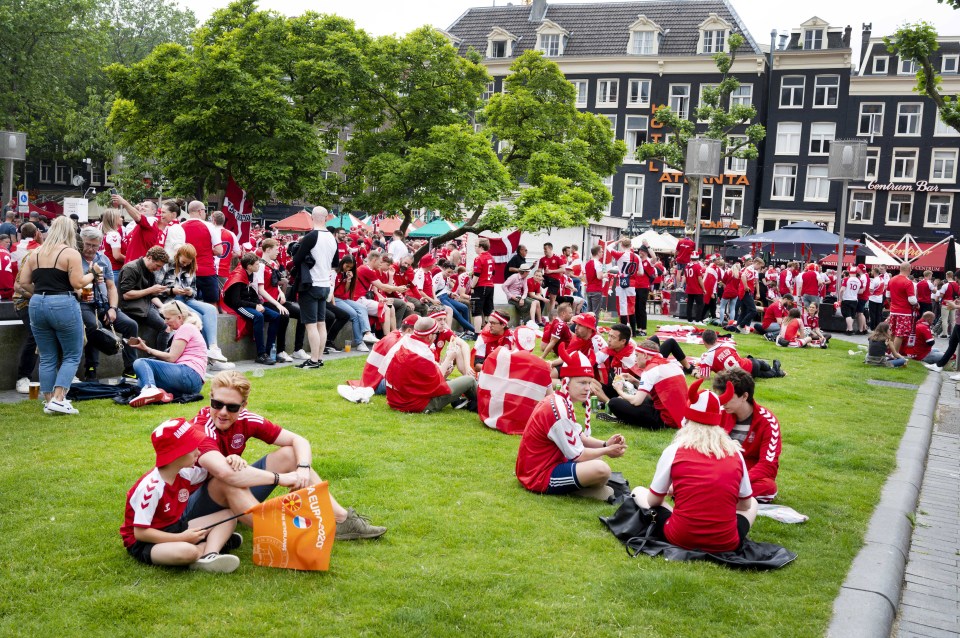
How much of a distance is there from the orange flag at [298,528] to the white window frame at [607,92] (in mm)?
46324

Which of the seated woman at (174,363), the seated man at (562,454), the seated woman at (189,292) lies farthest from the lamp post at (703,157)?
the seated man at (562,454)

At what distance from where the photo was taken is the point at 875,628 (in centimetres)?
448

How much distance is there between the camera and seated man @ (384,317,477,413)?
9.05 metres

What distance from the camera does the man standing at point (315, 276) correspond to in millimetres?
11258

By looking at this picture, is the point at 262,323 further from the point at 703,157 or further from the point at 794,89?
the point at 794,89

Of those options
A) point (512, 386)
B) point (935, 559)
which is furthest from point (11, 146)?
point (935, 559)

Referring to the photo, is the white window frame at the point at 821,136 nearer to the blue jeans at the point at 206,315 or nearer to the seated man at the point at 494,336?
the seated man at the point at 494,336

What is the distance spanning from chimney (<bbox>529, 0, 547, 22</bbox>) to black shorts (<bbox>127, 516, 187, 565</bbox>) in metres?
50.0

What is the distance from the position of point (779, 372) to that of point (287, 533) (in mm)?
11004

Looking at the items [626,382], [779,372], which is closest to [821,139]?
[779,372]

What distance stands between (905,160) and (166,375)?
45.6 metres

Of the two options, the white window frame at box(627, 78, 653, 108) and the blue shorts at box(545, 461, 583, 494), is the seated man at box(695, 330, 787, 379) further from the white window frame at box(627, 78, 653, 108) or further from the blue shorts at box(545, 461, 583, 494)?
the white window frame at box(627, 78, 653, 108)

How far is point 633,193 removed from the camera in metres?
48.9

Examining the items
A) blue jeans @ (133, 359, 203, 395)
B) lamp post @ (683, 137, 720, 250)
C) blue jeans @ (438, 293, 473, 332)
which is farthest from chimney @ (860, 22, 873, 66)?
blue jeans @ (133, 359, 203, 395)
